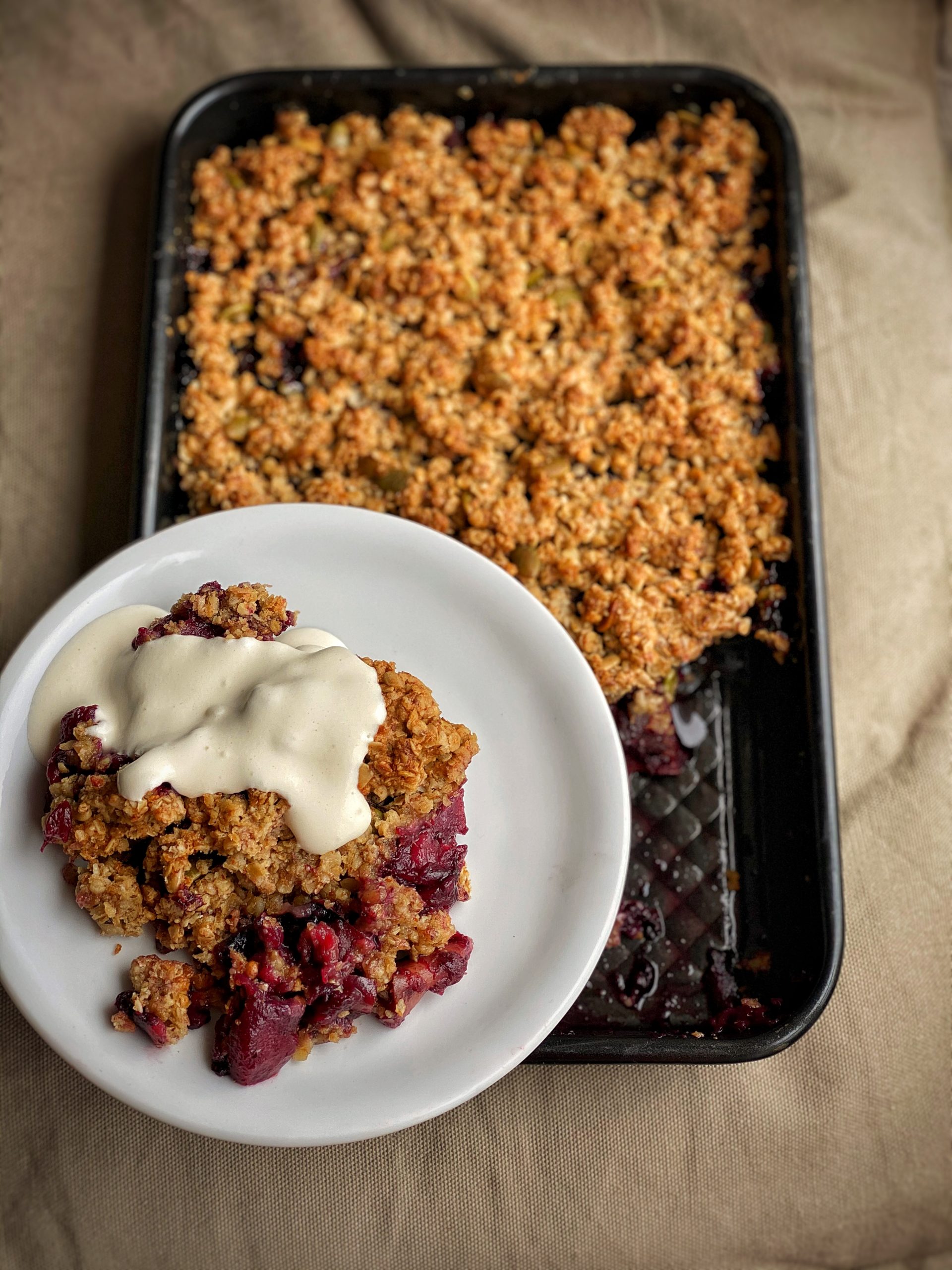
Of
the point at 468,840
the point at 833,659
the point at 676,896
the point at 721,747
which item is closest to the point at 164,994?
the point at 468,840

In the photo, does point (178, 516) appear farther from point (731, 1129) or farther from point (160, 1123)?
point (731, 1129)

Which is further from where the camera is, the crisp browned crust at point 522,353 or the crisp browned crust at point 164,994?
the crisp browned crust at point 522,353

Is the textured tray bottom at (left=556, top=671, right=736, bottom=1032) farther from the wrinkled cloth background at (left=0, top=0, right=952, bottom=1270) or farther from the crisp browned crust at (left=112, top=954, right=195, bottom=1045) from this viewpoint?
the crisp browned crust at (left=112, top=954, right=195, bottom=1045)

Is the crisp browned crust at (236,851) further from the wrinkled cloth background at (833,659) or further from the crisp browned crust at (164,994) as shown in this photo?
the wrinkled cloth background at (833,659)

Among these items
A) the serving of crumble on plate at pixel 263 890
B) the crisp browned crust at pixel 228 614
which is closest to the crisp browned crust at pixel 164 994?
the serving of crumble on plate at pixel 263 890

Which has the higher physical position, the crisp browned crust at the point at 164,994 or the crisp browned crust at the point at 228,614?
the crisp browned crust at the point at 228,614

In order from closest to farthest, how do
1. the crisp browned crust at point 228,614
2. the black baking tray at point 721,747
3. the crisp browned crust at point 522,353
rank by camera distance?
the crisp browned crust at point 228,614 < the black baking tray at point 721,747 < the crisp browned crust at point 522,353
